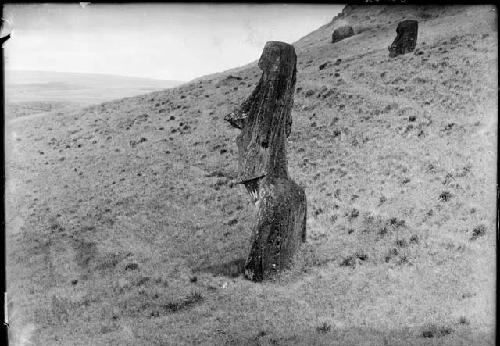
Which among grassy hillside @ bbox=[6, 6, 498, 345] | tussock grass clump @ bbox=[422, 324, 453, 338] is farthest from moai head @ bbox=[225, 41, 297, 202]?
tussock grass clump @ bbox=[422, 324, 453, 338]

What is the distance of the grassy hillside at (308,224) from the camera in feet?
47.8

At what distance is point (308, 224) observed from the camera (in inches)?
829

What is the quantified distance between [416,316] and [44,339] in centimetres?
1022

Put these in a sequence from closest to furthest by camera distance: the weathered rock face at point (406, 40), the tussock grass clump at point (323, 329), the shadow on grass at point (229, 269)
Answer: the tussock grass clump at point (323, 329) < the shadow on grass at point (229, 269) < the weathered rock face at point (406, 40)

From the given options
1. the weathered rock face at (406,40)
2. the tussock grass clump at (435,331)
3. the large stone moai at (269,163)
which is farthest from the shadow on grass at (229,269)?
the weathered rock face at (406,40)

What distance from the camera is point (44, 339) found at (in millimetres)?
14961

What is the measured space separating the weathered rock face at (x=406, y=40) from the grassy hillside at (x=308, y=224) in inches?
73.1

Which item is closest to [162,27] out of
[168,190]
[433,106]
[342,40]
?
[168,190]

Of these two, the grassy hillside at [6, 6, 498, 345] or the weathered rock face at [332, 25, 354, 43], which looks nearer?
the grassy hillside at [6, 6, 498, 345]

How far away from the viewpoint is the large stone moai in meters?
→ 17.0

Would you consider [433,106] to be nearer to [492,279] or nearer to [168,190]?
[168,190]

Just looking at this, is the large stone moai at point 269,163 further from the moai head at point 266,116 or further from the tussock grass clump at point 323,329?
the tussock grass clump at point 323,329

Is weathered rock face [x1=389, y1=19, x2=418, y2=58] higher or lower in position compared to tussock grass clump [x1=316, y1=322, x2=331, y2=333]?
higher

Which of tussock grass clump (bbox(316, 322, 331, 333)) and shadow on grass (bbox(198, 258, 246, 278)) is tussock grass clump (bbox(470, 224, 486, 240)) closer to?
tussock grass clump (bbox(316, 322, 331, 333))
